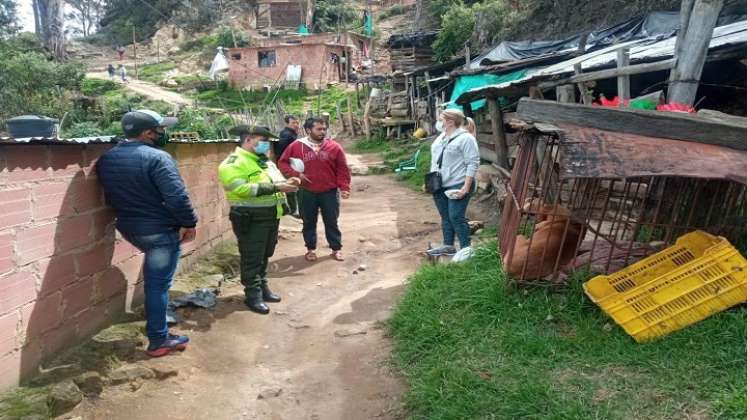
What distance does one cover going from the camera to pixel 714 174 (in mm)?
2604

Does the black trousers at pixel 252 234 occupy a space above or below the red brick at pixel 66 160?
below

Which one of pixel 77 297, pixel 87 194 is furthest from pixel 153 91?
pixel 77 297

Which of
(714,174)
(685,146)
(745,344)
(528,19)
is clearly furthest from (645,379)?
(528,19)

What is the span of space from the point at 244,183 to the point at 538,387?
9.07ft

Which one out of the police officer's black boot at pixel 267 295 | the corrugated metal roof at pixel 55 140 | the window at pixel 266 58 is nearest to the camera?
the corrugated metal roof at pixel 55 140

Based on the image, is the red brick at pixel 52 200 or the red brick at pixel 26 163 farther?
the red brick at pixel 52 200

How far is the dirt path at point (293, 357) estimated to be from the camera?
3217 mm

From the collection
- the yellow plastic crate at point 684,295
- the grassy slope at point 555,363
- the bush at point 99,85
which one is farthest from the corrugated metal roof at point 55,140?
the bush at point 99,85

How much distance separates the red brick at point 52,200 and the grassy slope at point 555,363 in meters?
2.47

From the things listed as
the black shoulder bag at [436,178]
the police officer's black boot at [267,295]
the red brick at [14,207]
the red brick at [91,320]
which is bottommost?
the police officer's black boot at [267,295]

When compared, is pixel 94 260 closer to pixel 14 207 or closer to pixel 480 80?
pixel 14 207

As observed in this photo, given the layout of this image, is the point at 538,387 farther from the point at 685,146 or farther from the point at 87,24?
the point at 87,24

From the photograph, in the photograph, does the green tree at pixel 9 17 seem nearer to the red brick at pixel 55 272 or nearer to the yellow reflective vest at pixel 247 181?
the yellow reflective vest at pixel 247 181

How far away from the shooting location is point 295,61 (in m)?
33.0
